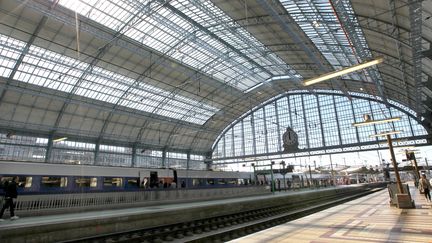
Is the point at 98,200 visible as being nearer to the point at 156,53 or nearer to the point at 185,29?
the point at 156,53

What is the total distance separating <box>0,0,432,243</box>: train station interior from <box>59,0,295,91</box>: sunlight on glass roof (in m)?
0.18

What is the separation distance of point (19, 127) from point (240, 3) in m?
32.6

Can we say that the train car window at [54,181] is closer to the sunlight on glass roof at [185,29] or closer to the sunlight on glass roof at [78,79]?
the sunlight on glass roof at [78,79]

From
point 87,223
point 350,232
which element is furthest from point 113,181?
point 350,232

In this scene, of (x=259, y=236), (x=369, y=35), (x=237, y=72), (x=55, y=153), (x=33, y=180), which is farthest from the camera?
Result: (x=237, y=72)

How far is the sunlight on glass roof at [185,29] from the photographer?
25.4 meters

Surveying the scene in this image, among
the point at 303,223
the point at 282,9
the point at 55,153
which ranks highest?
the point at 282,9

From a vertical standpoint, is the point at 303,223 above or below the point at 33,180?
below

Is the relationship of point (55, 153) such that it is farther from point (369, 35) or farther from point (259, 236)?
point (369, 35)

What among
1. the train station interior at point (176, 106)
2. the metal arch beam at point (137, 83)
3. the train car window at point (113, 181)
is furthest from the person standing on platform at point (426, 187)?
the metal arch beam at point (137, 83)

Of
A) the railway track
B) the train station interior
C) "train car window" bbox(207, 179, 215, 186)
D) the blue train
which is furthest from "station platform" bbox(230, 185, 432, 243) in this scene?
"train car window" bbox(207, 179, 215, 186)

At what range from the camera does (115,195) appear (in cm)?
1873

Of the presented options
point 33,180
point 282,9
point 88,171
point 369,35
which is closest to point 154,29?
point 282,9

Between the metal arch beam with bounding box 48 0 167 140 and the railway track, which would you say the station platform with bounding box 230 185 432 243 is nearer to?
the railway track
